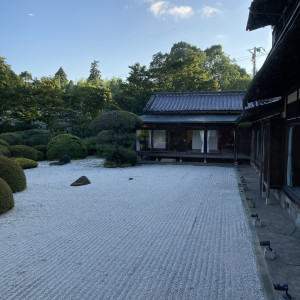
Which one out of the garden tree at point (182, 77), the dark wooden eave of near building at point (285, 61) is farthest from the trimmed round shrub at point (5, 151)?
the garden tree at point (182, 77)

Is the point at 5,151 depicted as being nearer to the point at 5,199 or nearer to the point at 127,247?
the point at 5,199

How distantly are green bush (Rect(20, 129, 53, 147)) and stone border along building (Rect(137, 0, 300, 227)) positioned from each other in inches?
267

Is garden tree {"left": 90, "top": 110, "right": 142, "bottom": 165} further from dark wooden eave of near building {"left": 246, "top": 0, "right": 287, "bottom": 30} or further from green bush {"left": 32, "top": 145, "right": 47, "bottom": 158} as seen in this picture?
dark wooden eave of near building {"left": 246, "top": 0, "right": 287, "bottom": 30}

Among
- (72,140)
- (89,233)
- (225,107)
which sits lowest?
(89,233)

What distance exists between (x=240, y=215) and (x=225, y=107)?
1345 centimetres

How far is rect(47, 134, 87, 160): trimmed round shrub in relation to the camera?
1814 cm

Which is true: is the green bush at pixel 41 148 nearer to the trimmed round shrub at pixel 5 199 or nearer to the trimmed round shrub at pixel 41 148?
the trimmed round shrub at pixel 41 148

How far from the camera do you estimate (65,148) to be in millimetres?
18281

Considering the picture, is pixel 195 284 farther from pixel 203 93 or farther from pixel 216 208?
pixel 203 93

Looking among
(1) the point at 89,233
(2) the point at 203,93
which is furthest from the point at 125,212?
(2) the point at 203,93

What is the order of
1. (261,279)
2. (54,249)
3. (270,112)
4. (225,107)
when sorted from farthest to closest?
(225,107)
(270,112)
(54,249)
(261,279)

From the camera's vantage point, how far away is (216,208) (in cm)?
689

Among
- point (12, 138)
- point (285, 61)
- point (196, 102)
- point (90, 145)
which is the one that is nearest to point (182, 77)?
point (196, 102)

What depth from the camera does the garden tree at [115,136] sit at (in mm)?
15203
